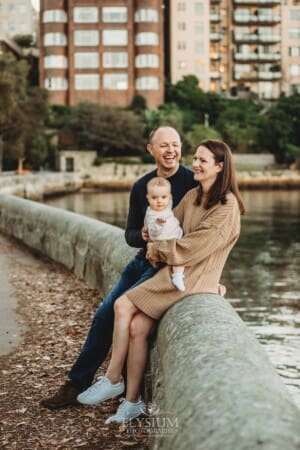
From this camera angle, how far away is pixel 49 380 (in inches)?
231

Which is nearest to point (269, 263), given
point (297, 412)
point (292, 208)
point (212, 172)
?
point (212, 172)

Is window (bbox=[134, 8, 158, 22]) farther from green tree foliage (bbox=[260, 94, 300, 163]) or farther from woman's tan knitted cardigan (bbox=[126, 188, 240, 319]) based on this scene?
woman's tan knitted cardigan (bbox=[126, 188, 240, 319])

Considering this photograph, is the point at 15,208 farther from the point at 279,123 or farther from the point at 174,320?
the point at 279,123

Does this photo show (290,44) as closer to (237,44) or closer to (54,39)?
(237,44)

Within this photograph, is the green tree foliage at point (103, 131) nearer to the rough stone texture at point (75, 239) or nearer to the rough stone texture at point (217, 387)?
the rough stone texture at point (75, 239)

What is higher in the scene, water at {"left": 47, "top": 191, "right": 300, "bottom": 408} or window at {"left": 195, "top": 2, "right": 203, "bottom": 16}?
window at {"left": 195, "top": 2, "right": 203, "bottom": 16}

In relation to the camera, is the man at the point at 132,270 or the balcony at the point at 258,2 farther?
the balcony at the point at 258,2

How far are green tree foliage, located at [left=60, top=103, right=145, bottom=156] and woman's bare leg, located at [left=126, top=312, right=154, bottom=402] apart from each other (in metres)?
70.5

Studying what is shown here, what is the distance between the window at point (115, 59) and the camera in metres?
85.8

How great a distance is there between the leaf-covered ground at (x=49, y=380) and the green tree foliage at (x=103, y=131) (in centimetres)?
6622

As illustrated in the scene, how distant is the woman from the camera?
185 inches

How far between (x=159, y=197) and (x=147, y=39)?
83.5m

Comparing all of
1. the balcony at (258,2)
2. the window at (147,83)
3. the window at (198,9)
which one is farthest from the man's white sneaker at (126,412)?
the balcony at (258,2)

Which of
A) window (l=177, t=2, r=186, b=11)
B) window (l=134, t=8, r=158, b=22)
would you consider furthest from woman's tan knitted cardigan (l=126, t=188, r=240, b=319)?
window (l=177, t=2, r=186, b=11)
